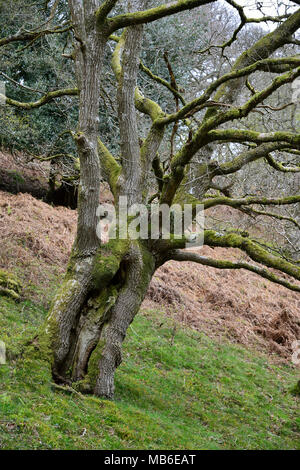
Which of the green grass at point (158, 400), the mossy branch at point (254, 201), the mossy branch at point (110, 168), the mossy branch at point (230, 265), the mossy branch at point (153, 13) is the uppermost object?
the mossy branch at point (153, 13)

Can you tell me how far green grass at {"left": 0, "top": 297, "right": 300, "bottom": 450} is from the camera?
17.8 feet

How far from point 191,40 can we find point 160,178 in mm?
10170

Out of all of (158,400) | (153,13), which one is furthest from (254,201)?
(158,400)

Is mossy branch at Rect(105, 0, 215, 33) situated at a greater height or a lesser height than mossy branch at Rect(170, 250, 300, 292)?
greater

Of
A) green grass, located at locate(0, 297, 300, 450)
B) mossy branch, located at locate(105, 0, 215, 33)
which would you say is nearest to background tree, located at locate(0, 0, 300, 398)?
mossy branch, located at locate(105, 0, 215, 33)

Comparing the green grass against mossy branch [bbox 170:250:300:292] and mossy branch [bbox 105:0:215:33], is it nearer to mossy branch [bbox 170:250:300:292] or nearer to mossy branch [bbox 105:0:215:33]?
mossy branch [bbox 170:250:300:292]

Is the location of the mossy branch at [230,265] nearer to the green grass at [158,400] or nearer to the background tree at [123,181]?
the background tree at [123,181]

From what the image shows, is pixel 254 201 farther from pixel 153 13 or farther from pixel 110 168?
pixel 153 13

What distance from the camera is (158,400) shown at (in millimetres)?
8312

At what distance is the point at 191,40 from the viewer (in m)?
16.5

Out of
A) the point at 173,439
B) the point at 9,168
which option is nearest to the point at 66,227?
the point at 9,168

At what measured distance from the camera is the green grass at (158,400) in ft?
17.8

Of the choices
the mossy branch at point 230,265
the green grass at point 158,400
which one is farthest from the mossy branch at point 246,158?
the green grass at point 158,400
